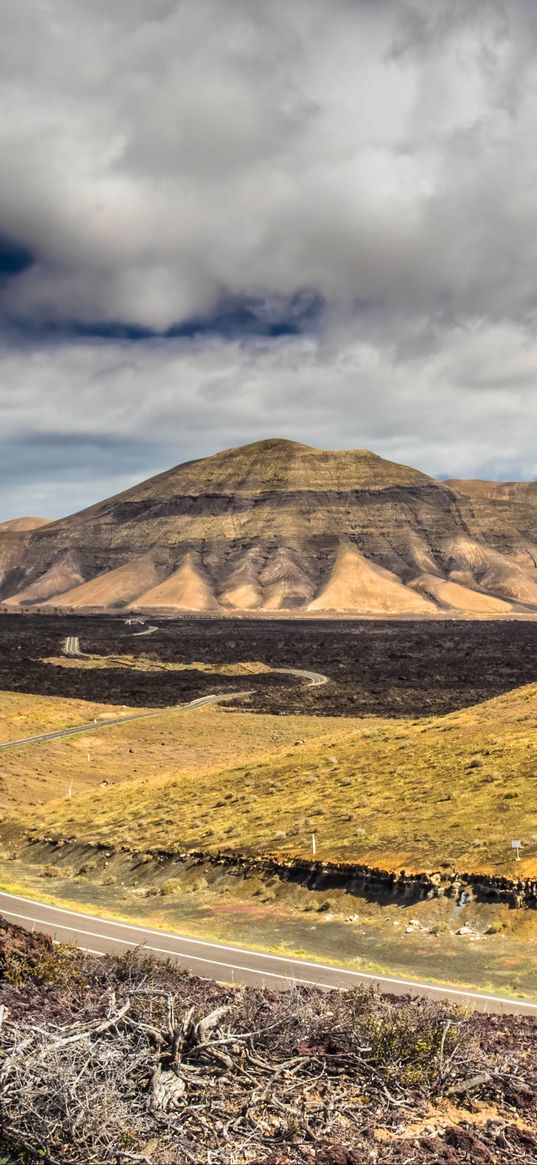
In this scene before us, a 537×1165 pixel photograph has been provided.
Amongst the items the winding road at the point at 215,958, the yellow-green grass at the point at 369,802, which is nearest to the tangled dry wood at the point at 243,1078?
the winding road at the point at 215,958

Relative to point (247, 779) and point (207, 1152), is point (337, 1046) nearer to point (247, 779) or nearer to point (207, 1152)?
point (207, 1152)

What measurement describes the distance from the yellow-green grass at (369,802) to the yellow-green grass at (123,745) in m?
3.02

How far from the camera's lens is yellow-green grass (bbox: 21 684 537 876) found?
2609 centimetres

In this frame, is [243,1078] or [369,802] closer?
[243,1078]

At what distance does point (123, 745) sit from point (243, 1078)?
5859 centimetres

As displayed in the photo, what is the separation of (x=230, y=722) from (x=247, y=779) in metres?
34.7

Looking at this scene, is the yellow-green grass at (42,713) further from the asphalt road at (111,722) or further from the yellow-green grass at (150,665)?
the yellow-green grass at (150,665)

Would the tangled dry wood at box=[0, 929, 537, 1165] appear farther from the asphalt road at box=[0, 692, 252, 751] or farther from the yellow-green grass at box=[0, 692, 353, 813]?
the asphalt road at box=[0, 692, 252, 751]

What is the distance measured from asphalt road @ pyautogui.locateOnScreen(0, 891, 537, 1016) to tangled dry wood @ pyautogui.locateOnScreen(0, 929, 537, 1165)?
4298 mm

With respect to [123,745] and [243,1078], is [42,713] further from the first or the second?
[243,1078]

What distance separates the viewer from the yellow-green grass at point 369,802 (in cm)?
2609

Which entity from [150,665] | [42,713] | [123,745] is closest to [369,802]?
[123,745]

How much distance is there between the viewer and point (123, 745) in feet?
219

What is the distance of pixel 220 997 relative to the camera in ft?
40.4
